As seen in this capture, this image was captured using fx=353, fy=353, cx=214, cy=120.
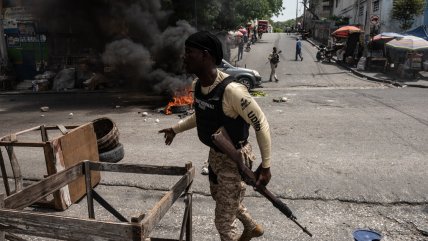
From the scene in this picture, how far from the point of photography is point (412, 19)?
22406 mm

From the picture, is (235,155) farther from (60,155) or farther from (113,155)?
(113,155)

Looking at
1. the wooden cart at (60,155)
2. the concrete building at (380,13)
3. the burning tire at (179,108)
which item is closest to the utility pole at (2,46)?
the burning tire at (179,108)

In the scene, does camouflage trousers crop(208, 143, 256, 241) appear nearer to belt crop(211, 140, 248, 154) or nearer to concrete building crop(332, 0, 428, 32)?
belt crop(211, 140, 248, 154)

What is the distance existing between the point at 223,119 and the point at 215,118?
0.23 feet

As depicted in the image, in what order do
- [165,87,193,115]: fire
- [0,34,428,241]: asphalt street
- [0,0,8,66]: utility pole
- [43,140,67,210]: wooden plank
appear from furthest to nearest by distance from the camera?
[0,0,8,66]: utility pole, [165,87,193,115]: fire, [43,140,67,210]: wooden plank, [0,34,428,241]: asphalt street

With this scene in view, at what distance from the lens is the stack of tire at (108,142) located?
583 cm

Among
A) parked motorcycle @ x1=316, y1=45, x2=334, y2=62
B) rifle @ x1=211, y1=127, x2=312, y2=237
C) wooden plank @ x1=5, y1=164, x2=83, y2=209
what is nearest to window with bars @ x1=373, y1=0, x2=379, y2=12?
parked motorcycle @ x1=316, y1=45, x2=334, y2=62

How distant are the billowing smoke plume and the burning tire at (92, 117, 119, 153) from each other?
6.02m

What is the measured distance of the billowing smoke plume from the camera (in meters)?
13.9

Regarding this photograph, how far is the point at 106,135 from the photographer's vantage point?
19.2ft

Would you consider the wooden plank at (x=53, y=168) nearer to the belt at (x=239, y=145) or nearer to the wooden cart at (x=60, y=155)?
the wooden cart at (x=60, y=155)

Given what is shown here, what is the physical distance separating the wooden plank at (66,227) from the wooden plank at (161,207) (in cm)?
8

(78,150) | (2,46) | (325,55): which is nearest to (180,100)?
(78,150)

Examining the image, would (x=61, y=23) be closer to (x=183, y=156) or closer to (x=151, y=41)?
(x=151, y=41)
